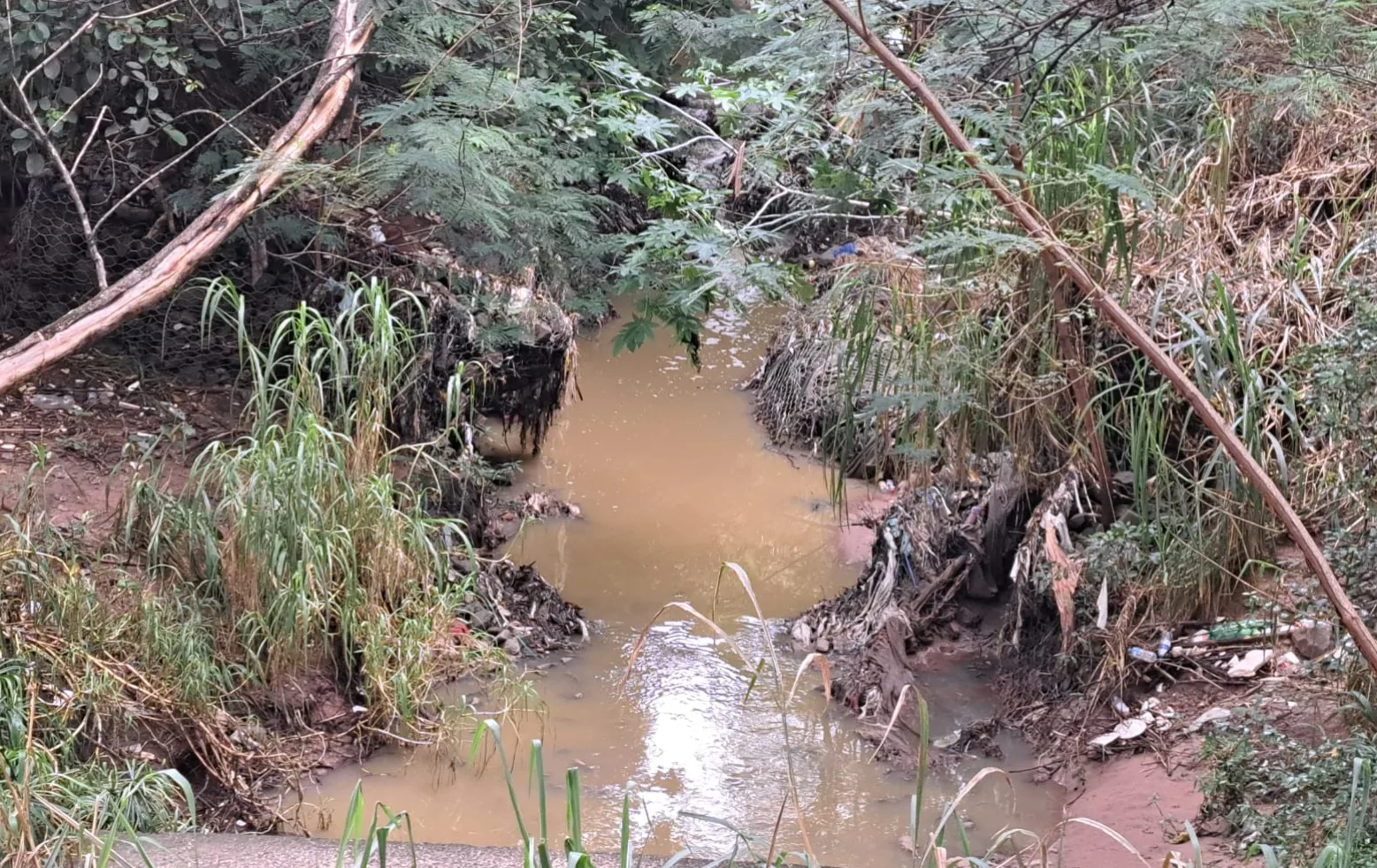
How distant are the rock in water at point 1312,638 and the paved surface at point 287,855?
90.6 inches

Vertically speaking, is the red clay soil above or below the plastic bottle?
below

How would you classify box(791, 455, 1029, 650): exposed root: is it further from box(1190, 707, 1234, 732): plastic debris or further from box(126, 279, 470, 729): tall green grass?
box(126, 279, 470, 729): tall green grass

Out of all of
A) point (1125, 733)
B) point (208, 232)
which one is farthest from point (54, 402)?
point (1125, 733)

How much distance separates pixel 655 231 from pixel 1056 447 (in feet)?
5.80

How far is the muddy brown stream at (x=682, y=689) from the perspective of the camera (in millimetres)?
3830

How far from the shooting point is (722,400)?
24.4 ft

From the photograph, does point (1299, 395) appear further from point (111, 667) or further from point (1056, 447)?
point (111, 667)

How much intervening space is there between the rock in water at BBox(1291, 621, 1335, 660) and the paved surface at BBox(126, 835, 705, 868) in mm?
2302

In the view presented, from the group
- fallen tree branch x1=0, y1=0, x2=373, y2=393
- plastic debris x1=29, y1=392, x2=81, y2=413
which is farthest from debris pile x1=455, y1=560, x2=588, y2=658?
plastic debris x1=29, y1=392, x2=81, y2=413

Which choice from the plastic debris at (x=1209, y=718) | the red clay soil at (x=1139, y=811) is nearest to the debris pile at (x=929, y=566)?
the red clay soil at (x=1139, y=811)

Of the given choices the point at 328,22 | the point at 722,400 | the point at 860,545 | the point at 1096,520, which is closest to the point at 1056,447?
the point at 1096,520

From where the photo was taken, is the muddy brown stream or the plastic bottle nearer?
the muddy brown stream

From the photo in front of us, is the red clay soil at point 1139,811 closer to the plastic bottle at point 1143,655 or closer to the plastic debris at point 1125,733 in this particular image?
the plastic debris at point 1125,733

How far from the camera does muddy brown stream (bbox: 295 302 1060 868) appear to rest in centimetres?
383
